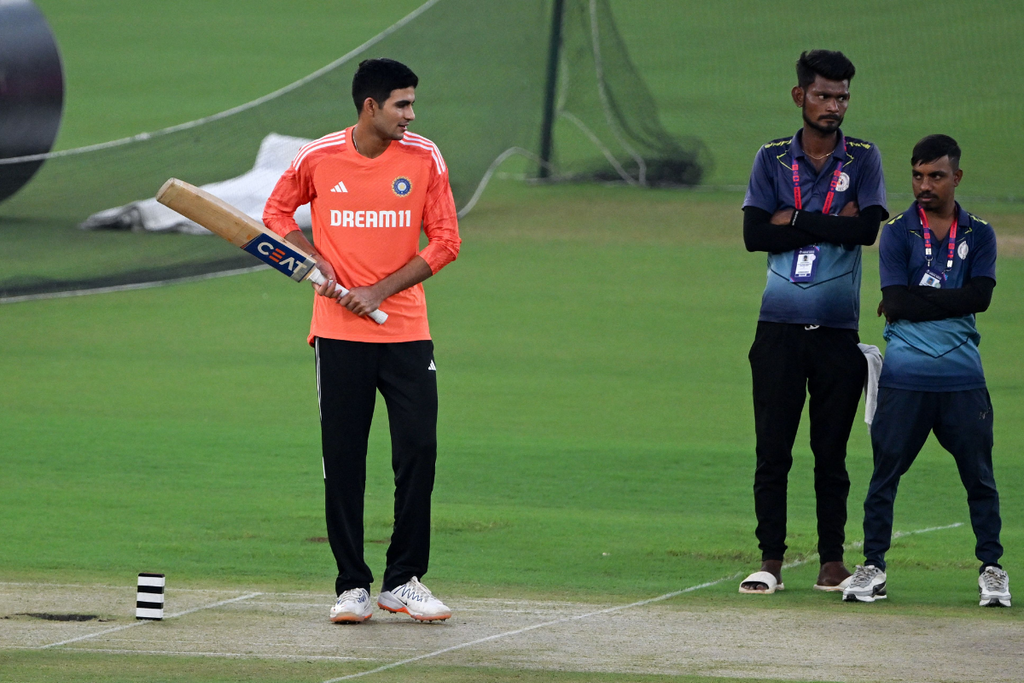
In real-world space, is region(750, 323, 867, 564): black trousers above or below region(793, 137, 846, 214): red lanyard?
below

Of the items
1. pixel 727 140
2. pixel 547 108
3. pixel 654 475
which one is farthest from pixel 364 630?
pixel 727 140

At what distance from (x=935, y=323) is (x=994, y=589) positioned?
1.07 m

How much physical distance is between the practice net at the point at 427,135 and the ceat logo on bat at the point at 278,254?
9.80 metres

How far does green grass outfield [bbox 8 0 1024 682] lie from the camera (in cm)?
703

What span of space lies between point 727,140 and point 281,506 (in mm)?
18444

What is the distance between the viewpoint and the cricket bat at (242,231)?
6.12 m

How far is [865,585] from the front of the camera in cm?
646

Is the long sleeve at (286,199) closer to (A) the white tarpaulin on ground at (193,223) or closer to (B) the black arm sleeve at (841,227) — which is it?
(B) the black arm sleeve at (841,227)

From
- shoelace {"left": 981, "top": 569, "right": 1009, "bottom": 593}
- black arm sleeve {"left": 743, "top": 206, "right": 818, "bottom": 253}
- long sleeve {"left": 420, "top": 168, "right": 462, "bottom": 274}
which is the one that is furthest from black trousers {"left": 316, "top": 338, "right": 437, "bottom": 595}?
shoelace {"left": 981, "top": 569, "right": 1009, "bottom": 593}

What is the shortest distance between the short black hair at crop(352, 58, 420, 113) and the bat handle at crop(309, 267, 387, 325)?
63cm

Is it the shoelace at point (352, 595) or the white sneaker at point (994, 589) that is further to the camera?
the white sneaker at point (994, 589)

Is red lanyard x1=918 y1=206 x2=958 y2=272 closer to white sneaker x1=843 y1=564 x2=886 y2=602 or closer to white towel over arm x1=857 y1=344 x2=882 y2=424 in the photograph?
white towel over arm x1=857 y1=344 x2=882 y2=424

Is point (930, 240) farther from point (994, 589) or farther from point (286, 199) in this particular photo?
point (286, 199)

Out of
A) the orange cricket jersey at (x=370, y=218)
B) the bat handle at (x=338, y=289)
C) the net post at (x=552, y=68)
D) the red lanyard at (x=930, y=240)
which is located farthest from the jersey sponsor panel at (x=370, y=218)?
→ the net post at (x=552, y=68)
